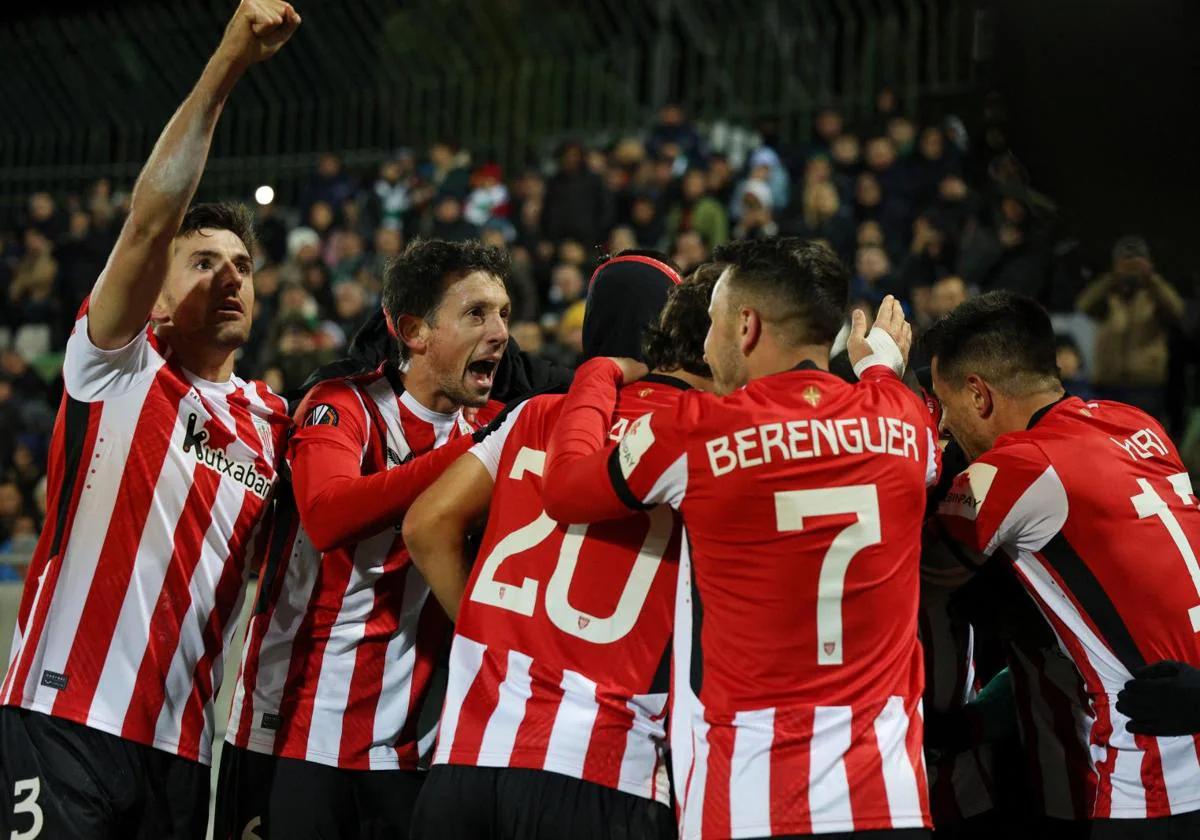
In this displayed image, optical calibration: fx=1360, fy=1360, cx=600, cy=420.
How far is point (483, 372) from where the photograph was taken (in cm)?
416

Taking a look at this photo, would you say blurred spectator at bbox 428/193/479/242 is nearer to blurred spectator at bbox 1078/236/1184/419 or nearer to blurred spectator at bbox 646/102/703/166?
blurred spectator at bbox 646/102/703/166

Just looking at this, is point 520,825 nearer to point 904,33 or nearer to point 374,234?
point 904,33

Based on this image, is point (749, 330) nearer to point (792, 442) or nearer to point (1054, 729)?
point (792, 442)

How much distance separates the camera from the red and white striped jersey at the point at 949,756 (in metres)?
3.85

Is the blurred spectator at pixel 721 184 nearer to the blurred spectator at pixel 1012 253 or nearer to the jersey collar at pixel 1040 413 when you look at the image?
the blurred spectator at pixel 1012 253

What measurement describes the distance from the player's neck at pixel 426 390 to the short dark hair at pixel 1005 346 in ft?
4.92

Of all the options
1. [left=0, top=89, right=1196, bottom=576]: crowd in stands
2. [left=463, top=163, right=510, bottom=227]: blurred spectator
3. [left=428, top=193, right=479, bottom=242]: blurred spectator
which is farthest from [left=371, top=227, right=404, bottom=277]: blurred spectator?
[left=463, top=163, right=510, bottom=227]: blurred spectator

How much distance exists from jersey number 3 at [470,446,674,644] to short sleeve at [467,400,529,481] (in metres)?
0.23

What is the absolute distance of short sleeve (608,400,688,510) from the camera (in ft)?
9.86

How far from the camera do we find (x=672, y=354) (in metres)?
3.39

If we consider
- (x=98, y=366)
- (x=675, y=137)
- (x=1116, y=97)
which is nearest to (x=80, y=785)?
(x=98, y=366)

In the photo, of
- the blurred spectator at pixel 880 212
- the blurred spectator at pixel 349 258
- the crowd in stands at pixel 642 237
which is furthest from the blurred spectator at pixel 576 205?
the blurred spectator at pixel 880 212

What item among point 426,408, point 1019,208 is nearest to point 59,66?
point 1019,208

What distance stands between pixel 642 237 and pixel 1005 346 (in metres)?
9.54
